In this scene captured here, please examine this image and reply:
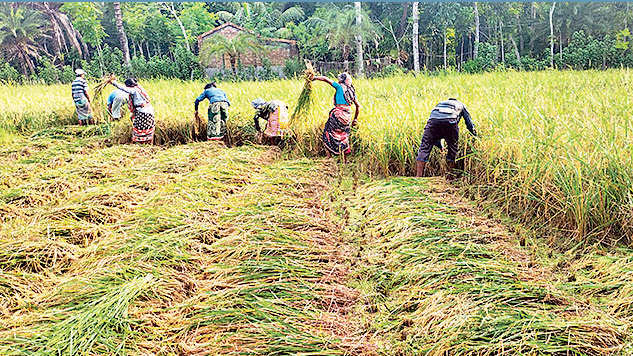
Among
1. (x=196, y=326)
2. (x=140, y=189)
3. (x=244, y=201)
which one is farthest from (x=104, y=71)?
(x=196, y=326)

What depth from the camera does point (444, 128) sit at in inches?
164

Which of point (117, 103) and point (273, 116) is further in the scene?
point (117, 103)

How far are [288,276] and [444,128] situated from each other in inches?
87.6

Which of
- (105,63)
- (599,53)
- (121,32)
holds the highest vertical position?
(121,32)

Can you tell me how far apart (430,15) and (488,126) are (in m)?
14.7

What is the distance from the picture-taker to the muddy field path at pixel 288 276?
2113 millimetres

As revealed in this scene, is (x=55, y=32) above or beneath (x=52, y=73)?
above

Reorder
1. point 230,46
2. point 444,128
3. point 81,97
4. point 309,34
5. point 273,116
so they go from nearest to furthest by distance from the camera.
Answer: point 444,128 < point 273,116 < point 81,97 < point 230,46 < point 309,34

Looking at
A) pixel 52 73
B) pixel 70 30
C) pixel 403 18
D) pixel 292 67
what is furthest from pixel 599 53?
pixel 52 73

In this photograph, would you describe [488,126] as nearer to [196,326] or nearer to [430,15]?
[196,326]

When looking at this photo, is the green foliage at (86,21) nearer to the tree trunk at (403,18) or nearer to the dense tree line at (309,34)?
the dense tree line at (309,34)

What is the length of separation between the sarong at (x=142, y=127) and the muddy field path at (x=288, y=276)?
1932 millimetres

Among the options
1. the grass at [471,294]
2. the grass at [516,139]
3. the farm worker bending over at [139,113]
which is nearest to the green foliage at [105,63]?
the grass at [516,139]

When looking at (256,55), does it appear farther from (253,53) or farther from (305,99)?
(305,99)
